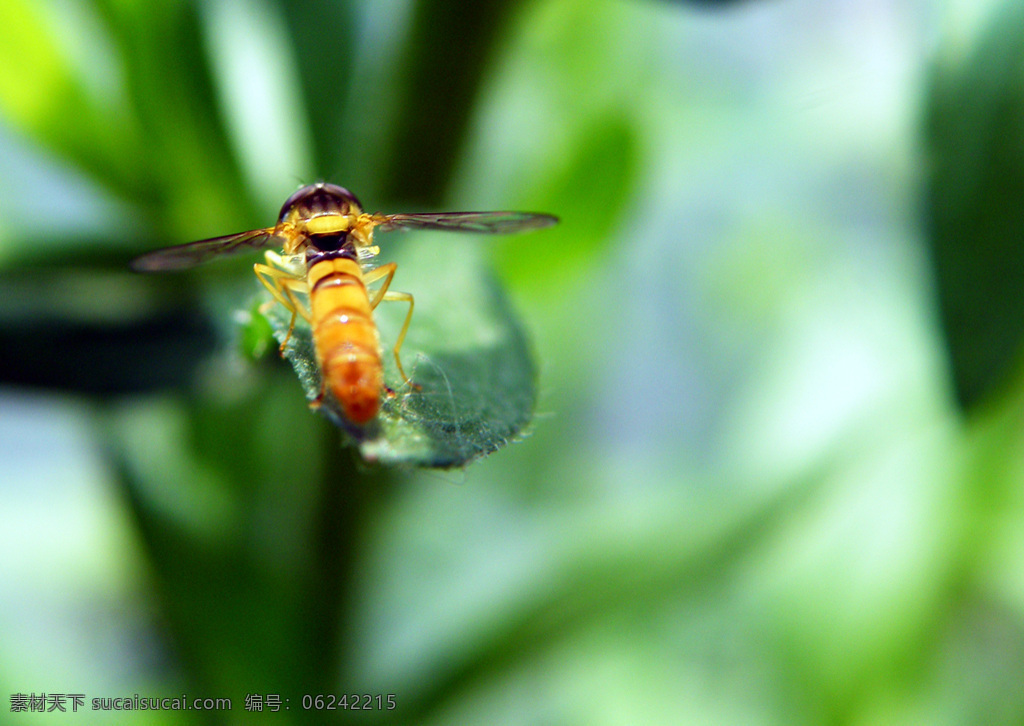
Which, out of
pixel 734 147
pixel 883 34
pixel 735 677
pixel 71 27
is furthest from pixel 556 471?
pixel 71 27

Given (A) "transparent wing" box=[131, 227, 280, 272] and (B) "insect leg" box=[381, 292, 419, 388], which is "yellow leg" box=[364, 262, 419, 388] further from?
(A) "transparent wing" box=[131, 227, 280, 272]

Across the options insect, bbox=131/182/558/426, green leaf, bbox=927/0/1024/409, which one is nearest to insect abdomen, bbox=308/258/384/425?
insect, bbox=131/182/558/426

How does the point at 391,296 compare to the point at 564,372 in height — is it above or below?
Result: above

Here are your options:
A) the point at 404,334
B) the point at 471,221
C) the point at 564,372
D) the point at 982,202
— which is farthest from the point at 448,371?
the point at 564,372

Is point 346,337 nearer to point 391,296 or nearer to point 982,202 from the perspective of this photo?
point 391,296

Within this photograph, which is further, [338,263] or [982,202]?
[338,263]

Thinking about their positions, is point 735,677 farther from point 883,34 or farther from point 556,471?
point 883,34
